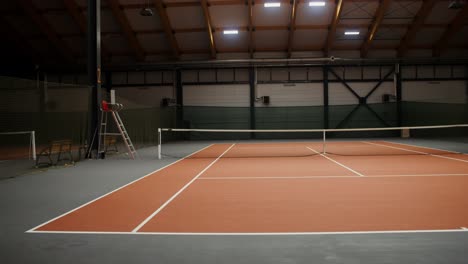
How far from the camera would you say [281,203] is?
6.08 meters

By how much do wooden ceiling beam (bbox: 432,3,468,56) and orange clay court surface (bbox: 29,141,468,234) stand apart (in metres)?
17.9

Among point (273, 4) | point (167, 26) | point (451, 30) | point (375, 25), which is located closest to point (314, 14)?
point (273, 4)

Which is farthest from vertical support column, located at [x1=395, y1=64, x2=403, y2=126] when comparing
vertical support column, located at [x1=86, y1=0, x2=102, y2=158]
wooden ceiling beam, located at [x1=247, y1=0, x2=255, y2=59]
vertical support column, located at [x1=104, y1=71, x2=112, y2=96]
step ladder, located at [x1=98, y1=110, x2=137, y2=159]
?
vertical support column, located at [x1=104, y1=71, x2=112, y2=96]

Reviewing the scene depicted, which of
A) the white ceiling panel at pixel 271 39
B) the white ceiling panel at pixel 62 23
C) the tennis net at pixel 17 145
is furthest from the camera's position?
the white ceiling panel at pixel 271 39

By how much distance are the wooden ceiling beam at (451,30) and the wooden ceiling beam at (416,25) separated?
196cm

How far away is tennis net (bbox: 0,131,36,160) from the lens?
13.6m

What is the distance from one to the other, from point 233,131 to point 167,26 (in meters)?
8.04

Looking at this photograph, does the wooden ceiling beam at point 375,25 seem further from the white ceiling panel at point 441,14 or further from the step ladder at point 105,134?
the step ladder at point 105,134

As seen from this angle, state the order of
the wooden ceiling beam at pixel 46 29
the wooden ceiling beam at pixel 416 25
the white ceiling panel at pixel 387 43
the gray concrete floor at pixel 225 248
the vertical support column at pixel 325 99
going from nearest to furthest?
the gray concrete floor at pixel 225 248 < the wooden ceiling beam at pixel 416 25 < the wooden ceiling beam at pixel 46 29 < the white ceiling panel at pixel 387 43 < the vertical support column at pixel 325 99

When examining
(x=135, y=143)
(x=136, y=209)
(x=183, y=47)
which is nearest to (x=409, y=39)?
(x=183, y=47)

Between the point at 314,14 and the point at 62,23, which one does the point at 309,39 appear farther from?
the point at 62,23

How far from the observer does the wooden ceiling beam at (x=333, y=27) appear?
22723 mm

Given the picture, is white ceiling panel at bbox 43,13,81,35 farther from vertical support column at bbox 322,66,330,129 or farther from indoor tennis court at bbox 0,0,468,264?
vertical support column at bbox 322,66,330,129

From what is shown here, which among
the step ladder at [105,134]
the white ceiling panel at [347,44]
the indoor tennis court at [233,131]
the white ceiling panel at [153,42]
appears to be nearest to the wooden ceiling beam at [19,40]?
the indoor tennis court at [233,131]
